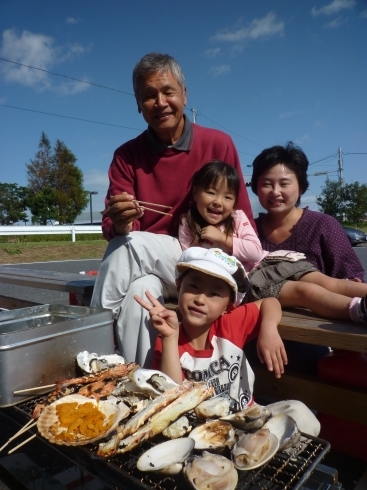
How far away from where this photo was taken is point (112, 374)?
6.10 feet

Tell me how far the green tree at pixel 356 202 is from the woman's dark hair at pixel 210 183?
121 feet

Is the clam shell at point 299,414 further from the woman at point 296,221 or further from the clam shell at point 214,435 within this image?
the woman at point 296,221

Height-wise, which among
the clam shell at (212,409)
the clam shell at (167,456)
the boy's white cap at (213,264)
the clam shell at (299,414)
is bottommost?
the clam shell at (299,414)

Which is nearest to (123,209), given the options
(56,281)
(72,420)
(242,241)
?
(242,241)

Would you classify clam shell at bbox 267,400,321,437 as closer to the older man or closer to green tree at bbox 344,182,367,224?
the older man

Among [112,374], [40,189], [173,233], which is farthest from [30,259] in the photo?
[40,189]

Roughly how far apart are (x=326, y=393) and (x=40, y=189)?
45638mm

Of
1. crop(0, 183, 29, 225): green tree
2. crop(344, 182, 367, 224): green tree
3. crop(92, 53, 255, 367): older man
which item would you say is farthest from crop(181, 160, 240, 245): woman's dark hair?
crop(0, 183, 29, 225): green tree

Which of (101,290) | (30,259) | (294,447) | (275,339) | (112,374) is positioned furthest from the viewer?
(30,259)

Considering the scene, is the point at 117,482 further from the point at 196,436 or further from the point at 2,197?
the point at 2,197

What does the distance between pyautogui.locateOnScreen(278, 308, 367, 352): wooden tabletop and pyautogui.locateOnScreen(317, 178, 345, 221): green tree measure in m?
38.3

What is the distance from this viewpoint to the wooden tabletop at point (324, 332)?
5.76 ft

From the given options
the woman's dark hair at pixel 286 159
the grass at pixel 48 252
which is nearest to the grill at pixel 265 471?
the woman's dark hair at pixel 286 159

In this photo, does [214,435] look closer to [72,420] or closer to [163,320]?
[72,420]
